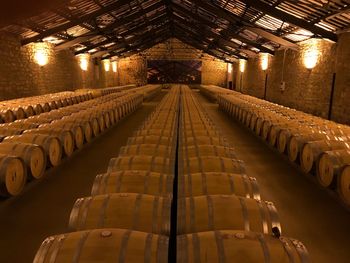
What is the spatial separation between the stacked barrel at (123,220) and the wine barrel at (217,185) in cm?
19

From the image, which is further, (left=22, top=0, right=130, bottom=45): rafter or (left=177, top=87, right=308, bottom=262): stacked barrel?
(left=22, top=0, right=130, bottom=45): rafter

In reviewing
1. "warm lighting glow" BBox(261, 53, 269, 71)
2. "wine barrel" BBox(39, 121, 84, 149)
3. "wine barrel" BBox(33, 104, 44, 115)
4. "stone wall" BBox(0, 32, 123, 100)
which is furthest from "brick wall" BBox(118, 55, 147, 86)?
"wine barrel" BBox(39, 121, 84, 149)

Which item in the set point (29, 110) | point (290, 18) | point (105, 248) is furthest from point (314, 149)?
point (29, 110)

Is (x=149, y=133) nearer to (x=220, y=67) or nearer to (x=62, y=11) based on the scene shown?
(x=62, y=11)

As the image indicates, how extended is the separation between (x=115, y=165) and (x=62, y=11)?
10834 mm

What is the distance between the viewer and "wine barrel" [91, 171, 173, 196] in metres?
2.90

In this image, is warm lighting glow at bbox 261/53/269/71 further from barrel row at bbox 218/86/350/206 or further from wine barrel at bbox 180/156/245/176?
wine barrel at bbox 180/156/245/176

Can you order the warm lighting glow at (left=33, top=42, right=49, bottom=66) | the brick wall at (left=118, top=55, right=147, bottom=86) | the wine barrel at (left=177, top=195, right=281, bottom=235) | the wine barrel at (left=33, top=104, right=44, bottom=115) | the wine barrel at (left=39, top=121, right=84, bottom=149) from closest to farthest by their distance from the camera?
the wine barrel at (left=177, top=195, right=281, bottom=235) < the wine barrel at (left=39, top=121, right=84, bottom=149) < the wine barrel at (left=33, top=104, right=44, bottom=115) < the warm lighting glow at (left=33, top=42, right=49, bottom=66) < the brick wall at (left=118, top=55, right=147, bottom=86)

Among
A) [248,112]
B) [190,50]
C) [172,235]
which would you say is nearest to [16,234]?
[172,235]

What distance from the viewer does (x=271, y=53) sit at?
650 inches

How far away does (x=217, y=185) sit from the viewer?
2.96 m

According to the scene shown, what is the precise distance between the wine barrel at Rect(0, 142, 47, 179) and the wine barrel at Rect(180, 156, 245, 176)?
2.60 metres

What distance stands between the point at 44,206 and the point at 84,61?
1939 centimetres

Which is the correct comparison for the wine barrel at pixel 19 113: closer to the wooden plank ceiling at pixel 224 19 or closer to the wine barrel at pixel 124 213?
the wooden plank ceiling at pixel 224 19
